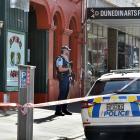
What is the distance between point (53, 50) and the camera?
73.5ft

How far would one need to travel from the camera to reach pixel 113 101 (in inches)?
483

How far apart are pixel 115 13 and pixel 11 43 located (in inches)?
307

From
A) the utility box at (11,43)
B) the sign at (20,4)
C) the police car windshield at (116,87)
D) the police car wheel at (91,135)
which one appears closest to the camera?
the police car windshield at (116,87)

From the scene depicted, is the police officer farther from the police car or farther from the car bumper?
the car bumper

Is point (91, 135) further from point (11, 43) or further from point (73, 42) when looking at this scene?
point (73, 42)

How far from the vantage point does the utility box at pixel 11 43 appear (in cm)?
1705

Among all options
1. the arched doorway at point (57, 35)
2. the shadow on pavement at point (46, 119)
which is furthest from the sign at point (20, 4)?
the arched doorway at point (57, 35)

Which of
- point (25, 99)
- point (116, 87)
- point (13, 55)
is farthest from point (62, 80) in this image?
point (25, 99)

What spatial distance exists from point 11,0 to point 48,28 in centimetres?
387

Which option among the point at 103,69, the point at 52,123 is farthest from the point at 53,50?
the point at 103,69

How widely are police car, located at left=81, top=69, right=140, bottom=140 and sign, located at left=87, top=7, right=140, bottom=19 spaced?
11.8 meters

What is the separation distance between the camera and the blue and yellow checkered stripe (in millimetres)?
12172

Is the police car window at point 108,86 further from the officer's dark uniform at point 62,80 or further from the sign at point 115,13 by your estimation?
the sign at point 115,13

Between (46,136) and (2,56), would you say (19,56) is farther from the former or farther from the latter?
(46,136)
